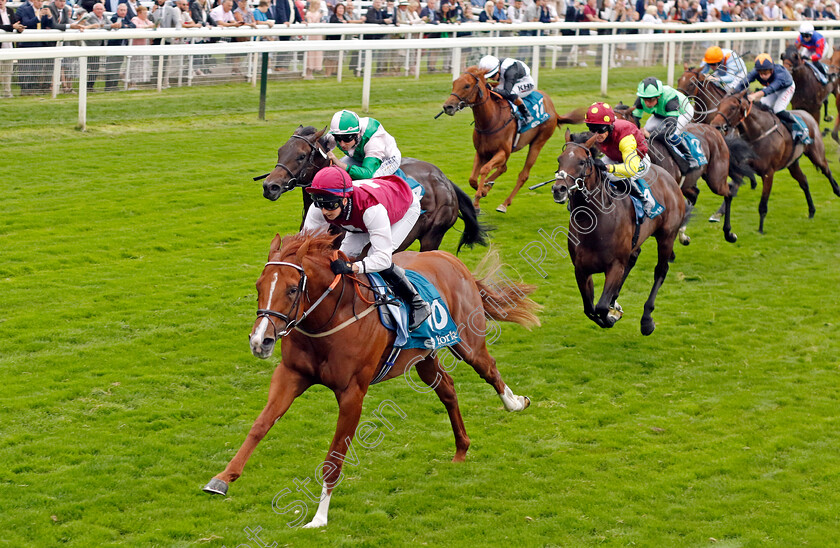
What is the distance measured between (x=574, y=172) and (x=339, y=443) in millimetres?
3107

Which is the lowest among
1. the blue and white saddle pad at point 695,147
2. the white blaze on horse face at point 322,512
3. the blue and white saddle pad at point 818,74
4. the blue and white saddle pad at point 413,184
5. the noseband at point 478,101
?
the white blaze on horse face at point 322,512

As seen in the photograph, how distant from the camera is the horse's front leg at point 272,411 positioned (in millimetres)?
4652

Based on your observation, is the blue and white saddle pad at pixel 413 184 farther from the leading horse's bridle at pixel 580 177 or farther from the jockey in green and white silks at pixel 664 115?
the jockey in green and white silks at pixel 664 115

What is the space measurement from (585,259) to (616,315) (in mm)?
541

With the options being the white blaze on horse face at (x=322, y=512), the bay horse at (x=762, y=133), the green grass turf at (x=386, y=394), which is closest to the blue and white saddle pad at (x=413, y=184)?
the green grass turf at (x=386, y=394)

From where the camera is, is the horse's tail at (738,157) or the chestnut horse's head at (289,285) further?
the horse's tail at (738,157)

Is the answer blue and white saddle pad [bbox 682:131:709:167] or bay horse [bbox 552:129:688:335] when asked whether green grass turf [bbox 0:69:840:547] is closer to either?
bay horse [bbox 552:129:688:335]

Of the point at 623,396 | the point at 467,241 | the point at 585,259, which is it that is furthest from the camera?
the point at 467,241

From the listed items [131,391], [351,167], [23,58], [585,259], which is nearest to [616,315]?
[585,259]

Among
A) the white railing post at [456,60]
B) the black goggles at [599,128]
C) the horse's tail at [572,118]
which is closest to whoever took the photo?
the black goggles at [599,128]

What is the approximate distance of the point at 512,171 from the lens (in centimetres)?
1337

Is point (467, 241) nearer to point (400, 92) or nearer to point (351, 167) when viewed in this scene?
point (351, 167)

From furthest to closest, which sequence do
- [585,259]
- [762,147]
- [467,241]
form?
[762,147]
[467,241]
[585,259]

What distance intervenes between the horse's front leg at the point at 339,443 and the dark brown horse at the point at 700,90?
8.77 metres
